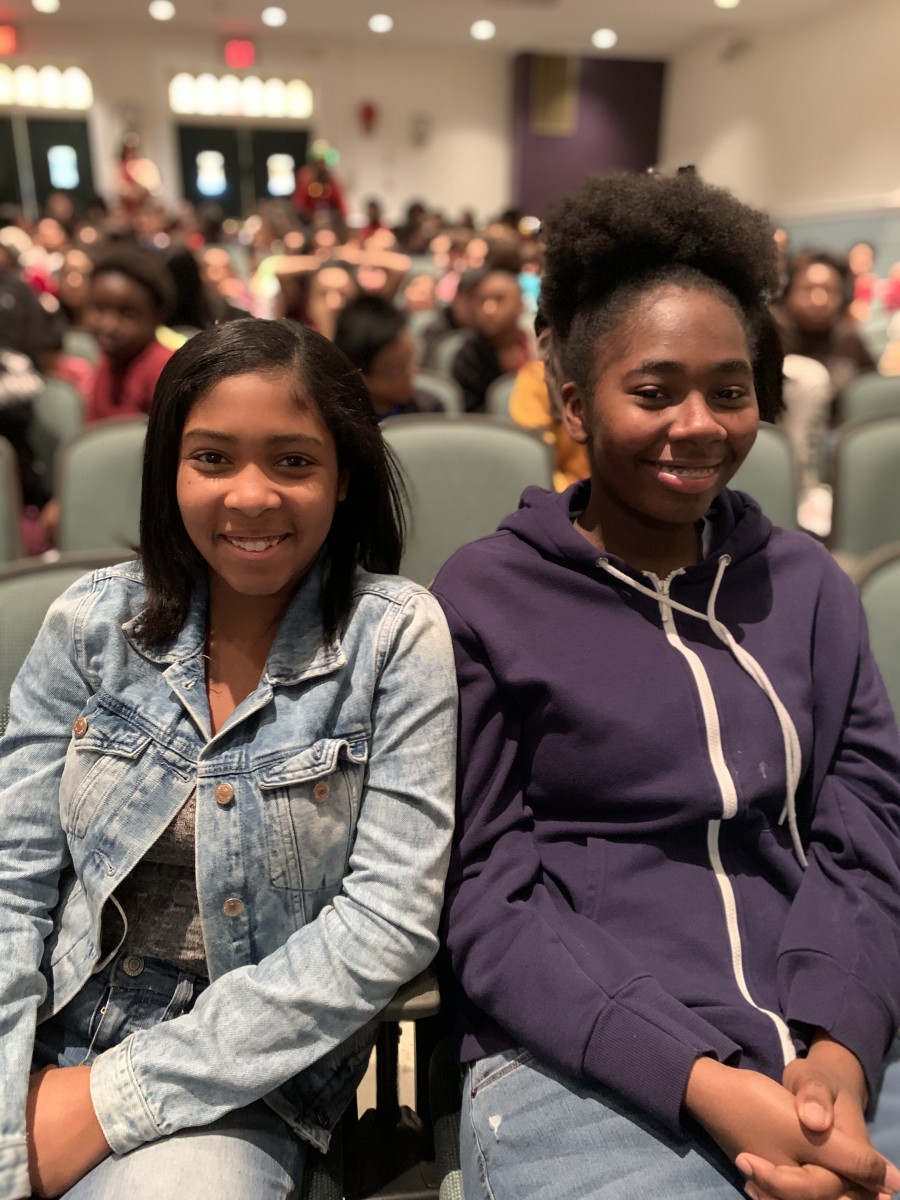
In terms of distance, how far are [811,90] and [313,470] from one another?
1203 cm

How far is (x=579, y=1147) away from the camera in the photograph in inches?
33.0

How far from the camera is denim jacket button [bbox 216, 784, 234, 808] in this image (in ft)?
2.99

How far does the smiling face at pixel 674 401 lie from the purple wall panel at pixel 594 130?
13.5 m

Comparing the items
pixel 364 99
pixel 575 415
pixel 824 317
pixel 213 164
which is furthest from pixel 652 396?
pixel 213 164

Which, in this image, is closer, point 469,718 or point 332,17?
point 469,718

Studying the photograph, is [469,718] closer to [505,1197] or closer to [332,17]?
[505,1197]

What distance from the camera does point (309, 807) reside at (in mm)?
916

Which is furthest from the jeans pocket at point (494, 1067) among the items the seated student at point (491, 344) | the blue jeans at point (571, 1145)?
the seated student at point (491, 344)

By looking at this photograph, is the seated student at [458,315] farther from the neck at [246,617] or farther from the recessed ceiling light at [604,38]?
the recessed ceiling light at [604,38]

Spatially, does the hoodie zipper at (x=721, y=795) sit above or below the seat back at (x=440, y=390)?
below

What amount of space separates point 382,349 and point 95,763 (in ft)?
5.90

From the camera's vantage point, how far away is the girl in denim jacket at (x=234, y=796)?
2.86 feet

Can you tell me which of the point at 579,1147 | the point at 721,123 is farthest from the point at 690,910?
the point at 721,123

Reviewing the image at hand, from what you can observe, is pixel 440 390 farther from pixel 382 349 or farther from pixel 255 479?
pixel 255 479
